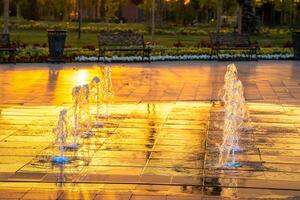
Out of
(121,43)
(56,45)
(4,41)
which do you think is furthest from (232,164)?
(121,43)

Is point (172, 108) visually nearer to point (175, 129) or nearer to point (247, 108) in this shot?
point (247, 108)

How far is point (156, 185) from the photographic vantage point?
6.18m

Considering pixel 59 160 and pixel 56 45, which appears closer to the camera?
pixel 59 160

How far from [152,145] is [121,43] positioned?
13.7 meters

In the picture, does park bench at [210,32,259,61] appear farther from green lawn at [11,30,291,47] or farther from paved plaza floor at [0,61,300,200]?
paved plaza floor at [0,61,300,200]

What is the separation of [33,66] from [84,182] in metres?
13.1

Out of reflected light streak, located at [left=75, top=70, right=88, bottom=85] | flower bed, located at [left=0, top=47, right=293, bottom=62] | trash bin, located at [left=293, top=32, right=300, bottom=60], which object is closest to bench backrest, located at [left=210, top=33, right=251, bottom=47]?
flower bed, located at [left=0, top=47, right=293, bottom=62]

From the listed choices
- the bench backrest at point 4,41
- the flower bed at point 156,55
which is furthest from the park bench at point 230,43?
the bench backrest at point 4,41

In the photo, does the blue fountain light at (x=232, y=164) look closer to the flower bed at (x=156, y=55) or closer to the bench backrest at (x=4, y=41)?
the flower bed at (x=156, y=55)

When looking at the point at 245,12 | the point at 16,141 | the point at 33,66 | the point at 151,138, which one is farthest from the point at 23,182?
the point at 245,12

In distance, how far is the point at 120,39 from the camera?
21.6m

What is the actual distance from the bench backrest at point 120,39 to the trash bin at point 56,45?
159 centimetres

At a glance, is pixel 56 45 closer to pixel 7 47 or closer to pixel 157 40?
pixel 7 47

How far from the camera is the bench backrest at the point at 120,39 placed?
21.3 m
